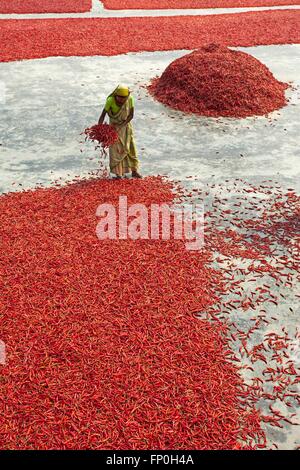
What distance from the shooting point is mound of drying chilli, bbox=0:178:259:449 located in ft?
14.2

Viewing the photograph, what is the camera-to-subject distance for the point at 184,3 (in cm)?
2523

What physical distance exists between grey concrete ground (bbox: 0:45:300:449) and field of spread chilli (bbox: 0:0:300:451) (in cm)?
5

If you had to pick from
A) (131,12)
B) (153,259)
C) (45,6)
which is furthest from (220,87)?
(45,6)

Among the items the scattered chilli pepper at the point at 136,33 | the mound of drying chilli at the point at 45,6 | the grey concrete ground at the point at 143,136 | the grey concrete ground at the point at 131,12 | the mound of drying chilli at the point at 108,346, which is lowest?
the mound of drying chilli at the point at 108,346

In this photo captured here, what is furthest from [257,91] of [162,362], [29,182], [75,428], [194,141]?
[75,428]

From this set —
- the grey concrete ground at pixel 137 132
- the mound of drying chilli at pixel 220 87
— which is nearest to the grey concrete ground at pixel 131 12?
the grey concrete ground at pixel 137 132

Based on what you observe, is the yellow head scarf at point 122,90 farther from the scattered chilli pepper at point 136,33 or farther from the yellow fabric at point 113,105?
the scattered chilli pepper at point 136,33

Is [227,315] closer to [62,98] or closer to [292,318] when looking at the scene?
[292,318]

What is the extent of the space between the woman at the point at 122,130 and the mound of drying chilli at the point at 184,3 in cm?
1806

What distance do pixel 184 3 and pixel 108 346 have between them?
24.3m

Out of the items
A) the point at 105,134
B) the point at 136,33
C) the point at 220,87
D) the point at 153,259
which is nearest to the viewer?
the point at 153,259

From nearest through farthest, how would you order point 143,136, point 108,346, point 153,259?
1. point 108,346
2. point 153,259
3. point 143,136

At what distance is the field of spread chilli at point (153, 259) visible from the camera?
4.48 meters

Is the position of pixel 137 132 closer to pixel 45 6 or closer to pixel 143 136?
pixel 143 136
